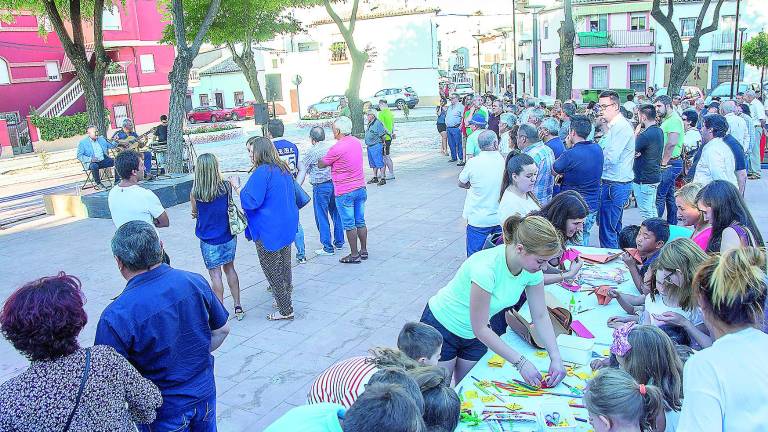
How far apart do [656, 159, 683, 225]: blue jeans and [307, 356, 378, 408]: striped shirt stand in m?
6.02

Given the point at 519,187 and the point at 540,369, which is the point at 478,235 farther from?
the point at 540,369

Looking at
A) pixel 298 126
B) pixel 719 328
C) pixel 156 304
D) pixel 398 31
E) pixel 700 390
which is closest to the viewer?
pixel 700 390

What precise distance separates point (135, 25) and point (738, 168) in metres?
32.5

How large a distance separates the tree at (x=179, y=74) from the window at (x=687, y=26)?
3322 centimetres

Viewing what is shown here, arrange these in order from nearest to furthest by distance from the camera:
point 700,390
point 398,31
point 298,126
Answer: point 700,390 < point 298,126 < point 398,31

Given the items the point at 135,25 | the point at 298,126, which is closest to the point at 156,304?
the point at 298,126

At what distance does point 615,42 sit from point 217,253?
3809 centimetres

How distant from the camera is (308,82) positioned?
44.4m

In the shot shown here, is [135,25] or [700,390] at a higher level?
[135,25]

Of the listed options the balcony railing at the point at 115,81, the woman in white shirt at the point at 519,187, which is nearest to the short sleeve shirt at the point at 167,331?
the woman in white shirt at the point at 519,187

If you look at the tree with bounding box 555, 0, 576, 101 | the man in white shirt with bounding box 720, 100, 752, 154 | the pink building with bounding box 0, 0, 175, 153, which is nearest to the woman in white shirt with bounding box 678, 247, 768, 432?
the man in white shirt with bounding box 720, 100, 752, 154

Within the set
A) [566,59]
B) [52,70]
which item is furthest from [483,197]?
[52,70]

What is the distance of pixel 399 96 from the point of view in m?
39.3

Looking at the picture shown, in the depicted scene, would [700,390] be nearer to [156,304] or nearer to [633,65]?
[156,304]
